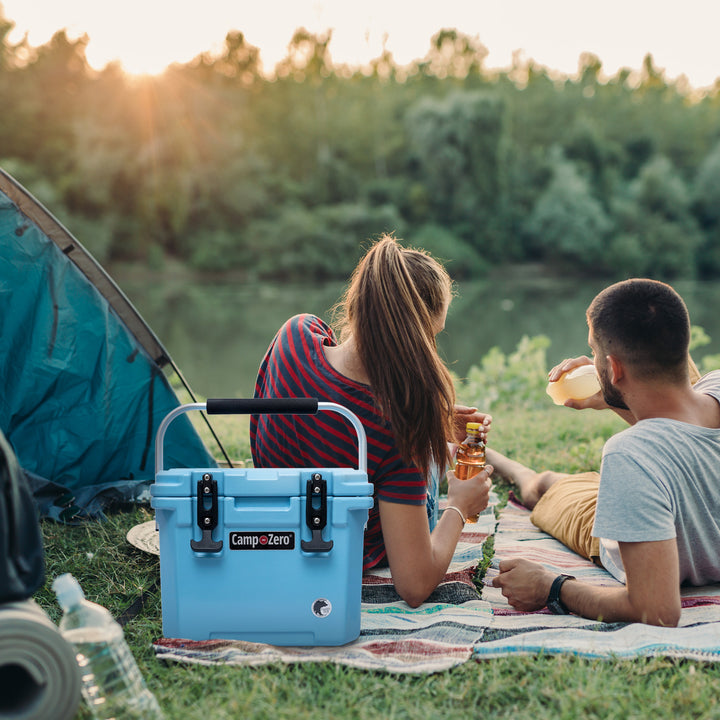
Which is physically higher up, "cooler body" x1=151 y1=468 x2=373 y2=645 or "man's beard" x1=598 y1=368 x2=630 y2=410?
"man's beard" x1=598 y1=368 x2=630 y2=410

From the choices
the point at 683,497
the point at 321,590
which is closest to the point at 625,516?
the point at 683,497

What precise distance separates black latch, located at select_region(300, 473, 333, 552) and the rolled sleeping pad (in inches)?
23.3

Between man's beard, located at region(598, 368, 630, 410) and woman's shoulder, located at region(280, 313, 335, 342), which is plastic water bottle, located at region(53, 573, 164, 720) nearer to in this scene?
woman's shoulder, located at region(280, 313, 335, 342)

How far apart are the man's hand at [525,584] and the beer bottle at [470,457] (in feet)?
0.83

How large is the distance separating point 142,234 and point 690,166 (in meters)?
29.3

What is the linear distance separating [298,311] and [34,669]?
2094 centimetres

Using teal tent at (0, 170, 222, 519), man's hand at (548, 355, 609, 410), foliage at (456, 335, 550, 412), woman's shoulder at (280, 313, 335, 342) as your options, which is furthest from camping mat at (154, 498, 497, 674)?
foliage at (456, 335, 550, 412)

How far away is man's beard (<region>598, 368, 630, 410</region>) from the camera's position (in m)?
2.20

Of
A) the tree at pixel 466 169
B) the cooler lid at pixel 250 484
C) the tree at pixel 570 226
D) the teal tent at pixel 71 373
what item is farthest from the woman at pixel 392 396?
the tree at pixel 570 226

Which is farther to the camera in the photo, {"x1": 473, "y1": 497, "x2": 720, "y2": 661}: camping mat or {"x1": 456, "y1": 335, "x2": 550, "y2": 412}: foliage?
{"x1": 456, "y1": 335, "x2": 550, "y2": 412}: foliage

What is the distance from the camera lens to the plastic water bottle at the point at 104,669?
1639 mm

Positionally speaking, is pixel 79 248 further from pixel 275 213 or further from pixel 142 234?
pixel 275 213

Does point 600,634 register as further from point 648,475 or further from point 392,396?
point 392,396

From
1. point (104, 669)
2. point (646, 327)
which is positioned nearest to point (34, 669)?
point (104, 669)
